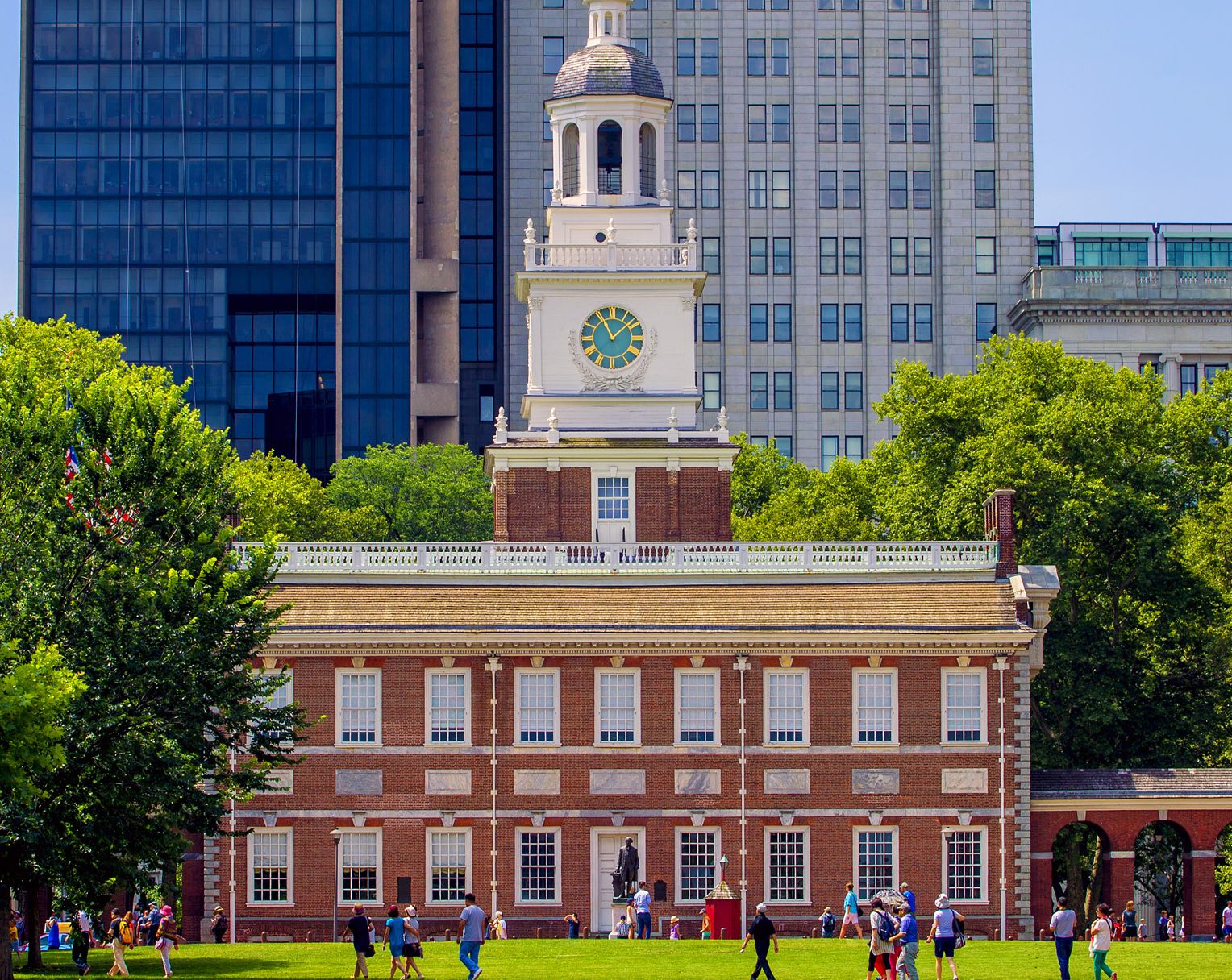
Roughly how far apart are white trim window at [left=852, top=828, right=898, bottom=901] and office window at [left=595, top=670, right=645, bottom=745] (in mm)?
6605

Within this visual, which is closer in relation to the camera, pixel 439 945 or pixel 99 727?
pixel 99 727

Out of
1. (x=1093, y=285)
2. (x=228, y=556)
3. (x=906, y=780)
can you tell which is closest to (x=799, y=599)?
(x=906, y=780)

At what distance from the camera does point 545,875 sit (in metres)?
74.3

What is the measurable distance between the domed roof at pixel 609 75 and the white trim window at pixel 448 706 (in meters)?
21.1

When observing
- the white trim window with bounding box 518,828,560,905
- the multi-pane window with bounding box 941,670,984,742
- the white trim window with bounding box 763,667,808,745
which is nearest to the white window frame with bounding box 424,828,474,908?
the white trim window with bounding box 518,828,560,905

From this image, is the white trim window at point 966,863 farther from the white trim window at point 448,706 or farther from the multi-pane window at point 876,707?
the white trim window at point 448,706

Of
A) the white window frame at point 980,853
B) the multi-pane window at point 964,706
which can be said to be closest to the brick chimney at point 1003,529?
the multi-pane window at point 964,706

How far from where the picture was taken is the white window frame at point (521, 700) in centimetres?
7469

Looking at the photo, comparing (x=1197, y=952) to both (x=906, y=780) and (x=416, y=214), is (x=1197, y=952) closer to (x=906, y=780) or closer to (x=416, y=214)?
(x=906, y=780)

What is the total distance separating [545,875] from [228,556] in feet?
58.2

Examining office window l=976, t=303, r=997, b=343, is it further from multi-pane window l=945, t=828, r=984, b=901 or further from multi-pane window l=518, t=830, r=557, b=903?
multi-pane window l=518, t=830, r=557, b=903

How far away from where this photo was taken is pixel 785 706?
75.0 meters

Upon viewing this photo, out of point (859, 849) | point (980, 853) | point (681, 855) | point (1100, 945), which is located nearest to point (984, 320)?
point (980, 853)

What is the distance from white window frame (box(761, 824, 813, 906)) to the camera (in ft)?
244
